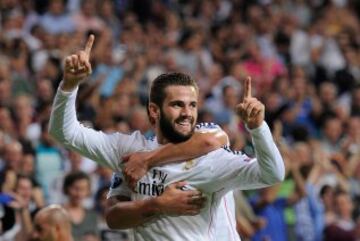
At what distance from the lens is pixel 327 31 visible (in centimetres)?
1656

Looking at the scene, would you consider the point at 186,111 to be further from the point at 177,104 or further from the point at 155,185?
the point at 155,185

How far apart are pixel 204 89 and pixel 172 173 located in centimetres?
809

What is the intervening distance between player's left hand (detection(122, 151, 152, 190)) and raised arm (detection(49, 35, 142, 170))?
0.11 metres

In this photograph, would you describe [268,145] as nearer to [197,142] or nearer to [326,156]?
[197,142]

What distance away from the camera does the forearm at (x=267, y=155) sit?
5.16 metres

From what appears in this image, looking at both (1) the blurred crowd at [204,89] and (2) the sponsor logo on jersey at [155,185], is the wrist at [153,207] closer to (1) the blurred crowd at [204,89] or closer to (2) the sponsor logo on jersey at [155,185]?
(2) the sponsor logo on jersey at [155,185]

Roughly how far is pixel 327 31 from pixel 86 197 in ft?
26.7

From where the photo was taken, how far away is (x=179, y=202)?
557cm

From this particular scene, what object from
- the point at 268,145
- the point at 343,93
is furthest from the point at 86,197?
the point at 343,93

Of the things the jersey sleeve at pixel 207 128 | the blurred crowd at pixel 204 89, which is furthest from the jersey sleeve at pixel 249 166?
the blurred crowd at pixel 204 89

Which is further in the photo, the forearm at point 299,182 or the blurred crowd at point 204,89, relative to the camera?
the forearm at point 299,182

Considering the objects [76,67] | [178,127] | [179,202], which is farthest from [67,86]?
[179,202]

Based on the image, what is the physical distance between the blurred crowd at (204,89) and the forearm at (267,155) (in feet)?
8.02

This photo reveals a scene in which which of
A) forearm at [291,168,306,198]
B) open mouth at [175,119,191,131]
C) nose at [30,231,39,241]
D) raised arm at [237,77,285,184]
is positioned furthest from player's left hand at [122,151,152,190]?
forearm at [291,168,306,198]
